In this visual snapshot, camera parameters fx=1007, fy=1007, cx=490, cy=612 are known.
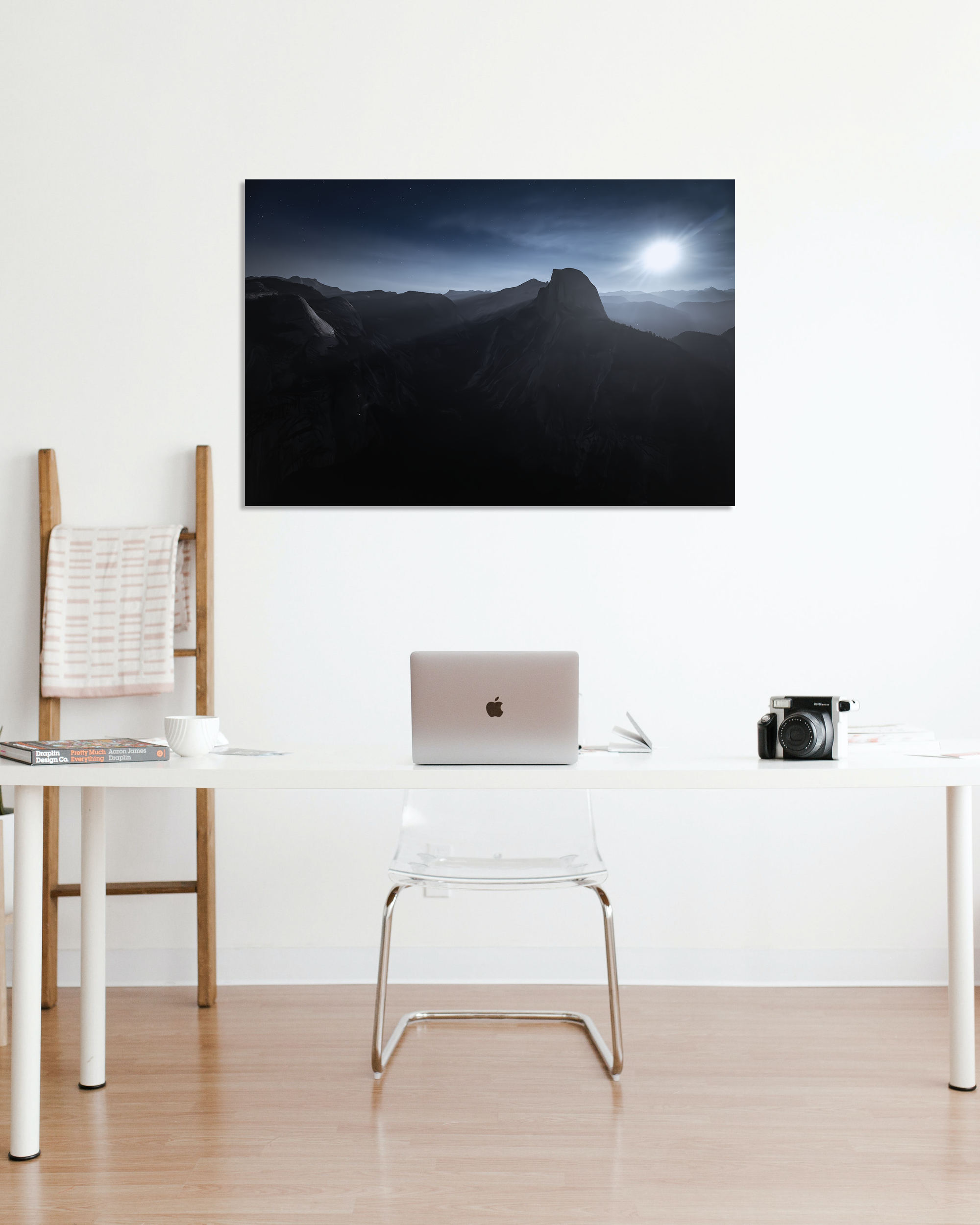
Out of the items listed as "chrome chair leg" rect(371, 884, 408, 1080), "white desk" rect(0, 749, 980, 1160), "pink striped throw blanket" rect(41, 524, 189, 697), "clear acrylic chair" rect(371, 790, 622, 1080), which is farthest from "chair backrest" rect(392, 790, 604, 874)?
"pink striped throw blanket" rect(41, 524, 189, 697)

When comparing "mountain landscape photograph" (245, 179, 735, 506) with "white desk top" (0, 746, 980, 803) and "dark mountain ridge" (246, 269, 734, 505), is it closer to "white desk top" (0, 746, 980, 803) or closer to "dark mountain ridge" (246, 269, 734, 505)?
"dark mountain ridge" (246, 269, 734, 505)

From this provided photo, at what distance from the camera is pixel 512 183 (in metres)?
2.67

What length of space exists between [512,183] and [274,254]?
656 mm

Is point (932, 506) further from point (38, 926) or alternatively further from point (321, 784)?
point (38, 926)

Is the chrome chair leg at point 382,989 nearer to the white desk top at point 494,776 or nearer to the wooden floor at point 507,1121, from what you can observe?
the wooden floor at point 507,1121

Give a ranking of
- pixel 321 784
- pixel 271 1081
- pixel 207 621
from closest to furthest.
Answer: pixel 321 784, pixel 271 1081, pixel 207 621

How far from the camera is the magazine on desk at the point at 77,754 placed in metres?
1.62

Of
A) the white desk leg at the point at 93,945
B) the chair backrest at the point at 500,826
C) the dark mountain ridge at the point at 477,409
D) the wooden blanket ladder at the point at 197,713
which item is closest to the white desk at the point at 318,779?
the white desk leg at the point at 93,945

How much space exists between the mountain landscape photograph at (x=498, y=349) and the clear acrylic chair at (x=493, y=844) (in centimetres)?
81

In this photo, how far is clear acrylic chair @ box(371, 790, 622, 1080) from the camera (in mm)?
2041

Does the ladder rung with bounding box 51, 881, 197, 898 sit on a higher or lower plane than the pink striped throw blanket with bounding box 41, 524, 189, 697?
lower

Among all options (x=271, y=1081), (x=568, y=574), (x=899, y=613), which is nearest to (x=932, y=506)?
(x=899, y=613)

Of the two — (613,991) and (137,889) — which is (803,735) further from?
(137,889)

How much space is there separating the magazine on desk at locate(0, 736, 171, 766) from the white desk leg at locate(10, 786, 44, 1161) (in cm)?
7
